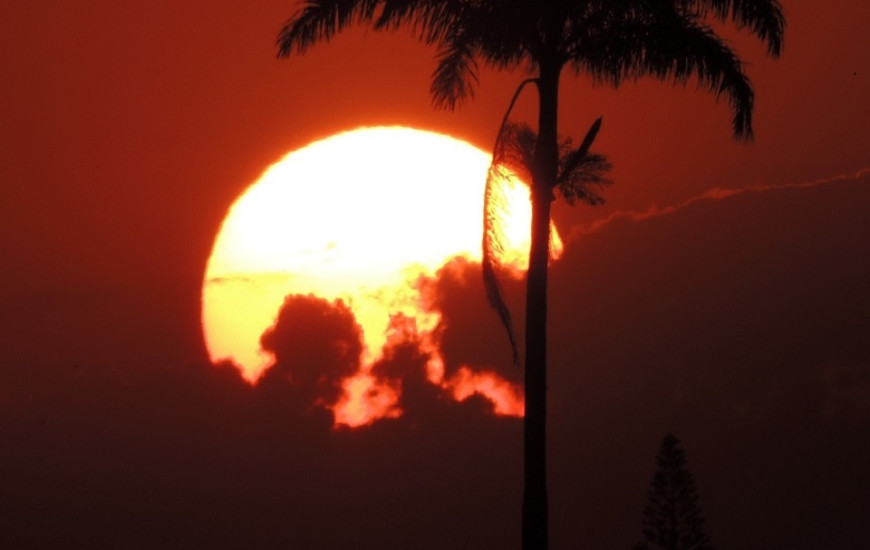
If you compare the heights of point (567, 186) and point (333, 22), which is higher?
point (333, 22)

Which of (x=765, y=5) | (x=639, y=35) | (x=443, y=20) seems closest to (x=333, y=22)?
(x=443, y=20)

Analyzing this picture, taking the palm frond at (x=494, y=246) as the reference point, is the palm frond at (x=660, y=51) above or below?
above

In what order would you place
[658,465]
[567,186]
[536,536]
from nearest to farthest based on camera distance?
[536,536], [567,186], [658,465]

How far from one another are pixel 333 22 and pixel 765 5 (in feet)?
21.6

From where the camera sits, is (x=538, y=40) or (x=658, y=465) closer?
(x=538, y=40)

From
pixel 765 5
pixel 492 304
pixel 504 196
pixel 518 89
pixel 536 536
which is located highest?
pixel 765 5

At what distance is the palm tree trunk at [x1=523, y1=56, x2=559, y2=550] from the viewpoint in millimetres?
19750

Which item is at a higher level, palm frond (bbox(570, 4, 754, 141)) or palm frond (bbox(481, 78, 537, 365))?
palm frond (bbox(570, 4, 754, 141))

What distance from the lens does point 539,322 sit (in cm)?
2000

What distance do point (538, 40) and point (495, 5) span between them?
31.8 inches

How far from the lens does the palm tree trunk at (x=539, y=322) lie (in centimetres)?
1975

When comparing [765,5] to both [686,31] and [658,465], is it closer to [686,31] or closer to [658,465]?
[686,31]

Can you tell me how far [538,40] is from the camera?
67.7 feet

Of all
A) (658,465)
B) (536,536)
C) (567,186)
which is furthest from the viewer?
(658,465)
